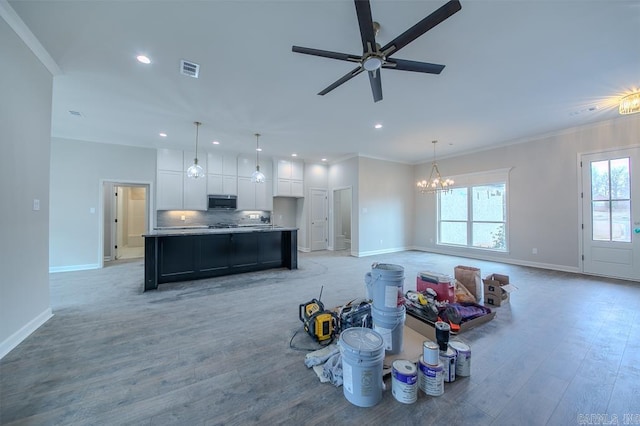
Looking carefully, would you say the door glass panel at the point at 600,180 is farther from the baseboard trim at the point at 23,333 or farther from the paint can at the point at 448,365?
the baseboard trim at the point at 23,333

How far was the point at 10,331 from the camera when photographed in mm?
2238

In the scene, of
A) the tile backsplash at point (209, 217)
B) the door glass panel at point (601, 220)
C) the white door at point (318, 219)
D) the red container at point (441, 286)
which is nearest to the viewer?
the red container at point (441, 286)

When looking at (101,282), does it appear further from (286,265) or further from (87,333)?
(286,265)

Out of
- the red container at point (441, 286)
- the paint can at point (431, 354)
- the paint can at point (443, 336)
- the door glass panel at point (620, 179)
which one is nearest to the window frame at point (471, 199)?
the door glass panel at point (620, 179)

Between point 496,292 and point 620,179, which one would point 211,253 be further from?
point 620,179

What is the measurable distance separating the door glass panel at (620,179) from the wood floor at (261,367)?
6.75ft

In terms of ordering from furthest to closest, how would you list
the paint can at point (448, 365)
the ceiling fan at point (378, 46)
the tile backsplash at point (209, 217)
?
the tile backsplash at point (209, 217) → the paint can at point (448, 365) → the ceiling fan at point (378, 46)

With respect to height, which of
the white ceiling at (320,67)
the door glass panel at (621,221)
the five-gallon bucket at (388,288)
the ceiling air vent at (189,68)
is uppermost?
the white ceiling at (320,67)

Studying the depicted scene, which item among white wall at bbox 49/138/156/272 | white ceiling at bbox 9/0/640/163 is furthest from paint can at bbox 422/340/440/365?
white wall at bbox 49/138/156/272

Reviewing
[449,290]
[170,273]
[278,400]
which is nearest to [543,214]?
[449,290]

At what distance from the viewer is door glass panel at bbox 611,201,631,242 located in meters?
4.42

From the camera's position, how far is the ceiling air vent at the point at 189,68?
2797 millimetres

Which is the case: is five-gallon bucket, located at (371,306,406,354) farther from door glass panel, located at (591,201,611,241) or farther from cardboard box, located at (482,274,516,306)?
door glass panel, located at (591,201,611,241)

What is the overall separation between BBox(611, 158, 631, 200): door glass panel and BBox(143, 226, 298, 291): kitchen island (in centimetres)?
636
